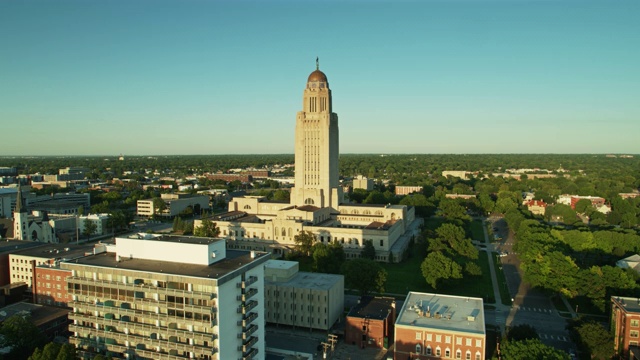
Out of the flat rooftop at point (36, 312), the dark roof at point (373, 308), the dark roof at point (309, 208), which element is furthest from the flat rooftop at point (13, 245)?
the dark roof at point (373, 308)

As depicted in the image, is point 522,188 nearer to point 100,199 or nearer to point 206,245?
point 100,199

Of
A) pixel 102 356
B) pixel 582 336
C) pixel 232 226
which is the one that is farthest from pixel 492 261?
pixel 102 356

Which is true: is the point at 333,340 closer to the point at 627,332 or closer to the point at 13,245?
the point at 627,332

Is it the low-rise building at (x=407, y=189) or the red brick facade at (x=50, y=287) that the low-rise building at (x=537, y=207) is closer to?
the low-rise building at (x=407, y=189)

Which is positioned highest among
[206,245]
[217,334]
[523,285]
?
[206,245]

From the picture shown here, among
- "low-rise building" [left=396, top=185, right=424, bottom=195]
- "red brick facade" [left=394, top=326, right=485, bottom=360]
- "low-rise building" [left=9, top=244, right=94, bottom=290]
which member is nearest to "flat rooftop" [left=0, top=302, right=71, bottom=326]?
"low-rise building" [left=9, top=244, right=94, bottom=290]

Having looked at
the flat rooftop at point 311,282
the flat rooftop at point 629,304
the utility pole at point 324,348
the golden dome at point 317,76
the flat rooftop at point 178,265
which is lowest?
the utility pole at point 324,348

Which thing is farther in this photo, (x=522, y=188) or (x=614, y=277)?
(x=522, y=188)
